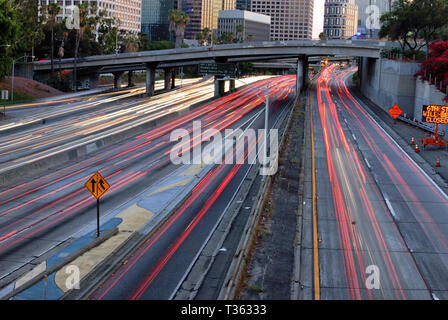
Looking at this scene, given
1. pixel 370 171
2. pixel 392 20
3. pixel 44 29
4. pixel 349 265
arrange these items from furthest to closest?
pixel 44 29 → pixel 392 20 → pixel 370 171 → pixel 349 265

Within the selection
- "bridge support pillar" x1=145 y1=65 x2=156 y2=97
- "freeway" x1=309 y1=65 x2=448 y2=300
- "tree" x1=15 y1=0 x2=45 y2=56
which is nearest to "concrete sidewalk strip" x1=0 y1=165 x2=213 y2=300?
"freeway" x1=309 y1=65 x2=448 y2=300

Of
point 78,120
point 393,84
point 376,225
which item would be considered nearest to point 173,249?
point 376,225

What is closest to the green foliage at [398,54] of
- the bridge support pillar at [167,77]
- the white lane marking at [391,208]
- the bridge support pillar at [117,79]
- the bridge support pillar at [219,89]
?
the bridge support pillar at [219,89]

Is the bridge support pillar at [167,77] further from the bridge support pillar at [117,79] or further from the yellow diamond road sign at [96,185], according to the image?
the yellow diamond road sign at [96,185]

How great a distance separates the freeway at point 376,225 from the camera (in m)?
20.7

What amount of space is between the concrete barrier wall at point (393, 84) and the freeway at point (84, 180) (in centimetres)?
1677

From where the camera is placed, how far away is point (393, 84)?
73.2 metres

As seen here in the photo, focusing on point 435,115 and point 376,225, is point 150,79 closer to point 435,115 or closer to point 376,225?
point 435,115

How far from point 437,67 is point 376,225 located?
3773cm

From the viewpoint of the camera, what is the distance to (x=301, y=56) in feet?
347
